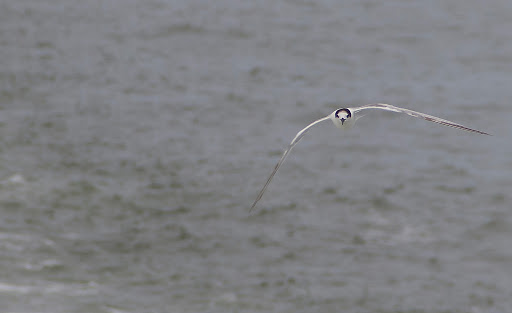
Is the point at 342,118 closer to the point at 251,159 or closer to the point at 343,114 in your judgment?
the point at 343,114

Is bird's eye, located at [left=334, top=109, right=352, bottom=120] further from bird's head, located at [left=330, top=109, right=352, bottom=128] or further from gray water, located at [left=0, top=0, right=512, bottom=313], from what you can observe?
gray water, located at [left=0, top=0, right=512, bottom=313]

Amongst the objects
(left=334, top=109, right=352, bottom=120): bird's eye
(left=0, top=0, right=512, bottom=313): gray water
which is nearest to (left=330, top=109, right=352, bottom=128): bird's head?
(left=334, top=109, right=352, bottom=120): bird's eye

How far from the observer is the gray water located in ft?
92.6

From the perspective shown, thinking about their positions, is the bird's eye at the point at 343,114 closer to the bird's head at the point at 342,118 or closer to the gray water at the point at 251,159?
the bird's head at the point at 342,118

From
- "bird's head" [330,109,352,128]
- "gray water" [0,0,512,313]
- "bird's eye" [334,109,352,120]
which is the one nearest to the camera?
"bird's head" [330,109,352,128]

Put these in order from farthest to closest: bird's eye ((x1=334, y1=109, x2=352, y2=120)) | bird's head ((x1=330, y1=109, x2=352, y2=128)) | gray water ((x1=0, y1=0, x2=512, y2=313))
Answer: gray water ((x1=0, y1=0, x2=512, y2=313)), bird's eye ((x1=334, y1=109, x2=352, y2=120)), bird's head ((x1=330, y1=109, x2=352, y2=128))

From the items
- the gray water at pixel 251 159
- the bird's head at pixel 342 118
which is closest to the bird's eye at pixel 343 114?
the bird's head at pixel 342 118

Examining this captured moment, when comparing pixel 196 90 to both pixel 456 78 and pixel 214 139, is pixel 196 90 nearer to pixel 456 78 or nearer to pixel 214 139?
pixel 214 139

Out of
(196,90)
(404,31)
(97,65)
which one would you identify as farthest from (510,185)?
(97,65)

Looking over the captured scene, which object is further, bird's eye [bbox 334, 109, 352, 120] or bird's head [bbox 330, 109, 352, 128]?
bird's eye [bbox 334, 109, 352, 120]

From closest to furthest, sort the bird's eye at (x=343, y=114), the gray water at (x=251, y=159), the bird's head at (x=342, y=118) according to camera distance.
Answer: the bird's head at (x=342, y=118) < the bird's eye at (x=343, y=114) < the gray water at (x=251, y=159)

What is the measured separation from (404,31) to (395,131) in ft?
24.8

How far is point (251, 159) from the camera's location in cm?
3262

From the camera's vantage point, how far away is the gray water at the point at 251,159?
92.6 ft
